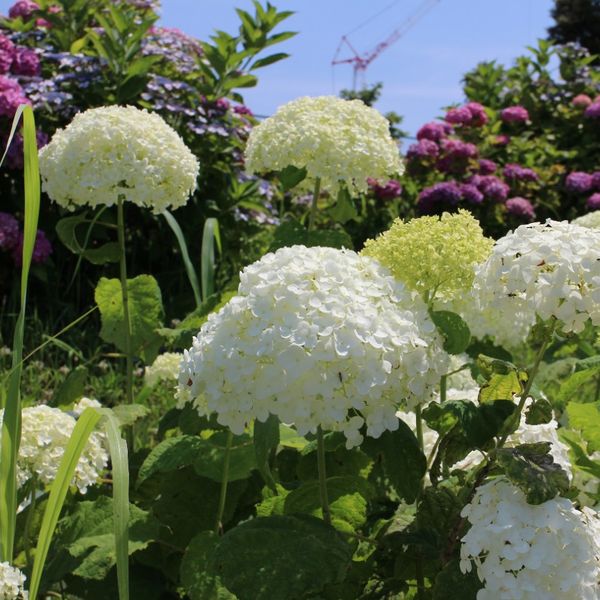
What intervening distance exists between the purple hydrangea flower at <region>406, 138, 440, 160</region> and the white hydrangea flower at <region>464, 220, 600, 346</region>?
5753mm

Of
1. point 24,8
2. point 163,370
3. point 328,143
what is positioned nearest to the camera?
point 328,143

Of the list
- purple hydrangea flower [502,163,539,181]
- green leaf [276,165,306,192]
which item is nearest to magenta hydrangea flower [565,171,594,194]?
purple hydrangea flower [502,163,539,181]

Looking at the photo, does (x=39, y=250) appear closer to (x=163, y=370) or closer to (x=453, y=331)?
(x=163, y=370)

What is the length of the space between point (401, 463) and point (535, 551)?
378 millimetres

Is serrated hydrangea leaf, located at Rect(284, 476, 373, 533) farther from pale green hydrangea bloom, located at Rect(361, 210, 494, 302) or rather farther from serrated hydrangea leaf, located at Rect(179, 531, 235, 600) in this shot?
pale green hydrangea bloom, located at Rect(361, 210, 494, 302)

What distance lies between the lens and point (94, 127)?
8.06 feet

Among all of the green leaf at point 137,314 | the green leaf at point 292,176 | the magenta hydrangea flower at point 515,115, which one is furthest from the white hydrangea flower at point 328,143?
the magenta hydrangea flower at point 515,115

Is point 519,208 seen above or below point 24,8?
below

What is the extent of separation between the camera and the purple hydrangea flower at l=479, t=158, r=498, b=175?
7277 mm

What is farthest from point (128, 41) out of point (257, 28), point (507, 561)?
point (507, 561)

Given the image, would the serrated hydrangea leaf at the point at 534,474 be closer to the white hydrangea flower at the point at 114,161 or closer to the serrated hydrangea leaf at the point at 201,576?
the serrated hydrangea leaf at the point at 201,576

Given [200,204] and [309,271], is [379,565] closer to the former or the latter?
Answer: [309,271]

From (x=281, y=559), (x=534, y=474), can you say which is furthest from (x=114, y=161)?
(x=534, y=474)

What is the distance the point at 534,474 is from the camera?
4.58 ft
